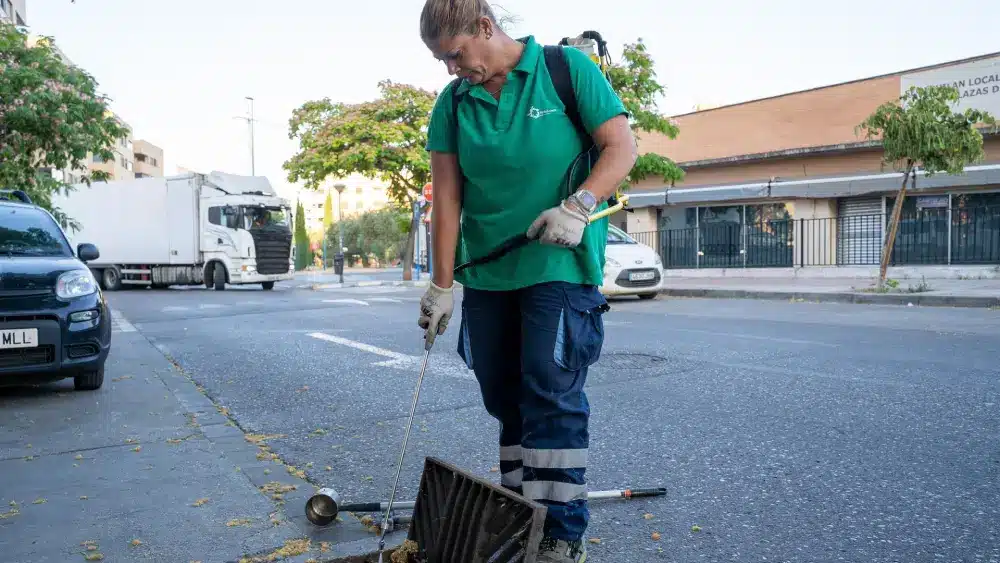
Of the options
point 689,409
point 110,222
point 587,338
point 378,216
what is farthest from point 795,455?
point 378,216

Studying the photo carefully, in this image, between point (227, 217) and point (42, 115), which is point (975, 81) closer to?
point (42, 115)

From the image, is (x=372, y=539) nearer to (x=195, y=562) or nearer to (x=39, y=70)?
(x=195, y=562)

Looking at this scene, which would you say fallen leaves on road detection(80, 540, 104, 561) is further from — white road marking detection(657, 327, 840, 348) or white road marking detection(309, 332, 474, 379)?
white road marking detection(657, 327, 840, 348)

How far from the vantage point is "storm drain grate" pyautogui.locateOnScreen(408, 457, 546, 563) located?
2.24 meters

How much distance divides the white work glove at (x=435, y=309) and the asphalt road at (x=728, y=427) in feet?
3.10

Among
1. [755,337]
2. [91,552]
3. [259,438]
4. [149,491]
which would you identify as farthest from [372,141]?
[91,552]

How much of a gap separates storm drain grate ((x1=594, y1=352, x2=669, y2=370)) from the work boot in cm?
429

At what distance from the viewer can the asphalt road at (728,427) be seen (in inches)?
118

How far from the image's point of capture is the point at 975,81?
20.9 meters

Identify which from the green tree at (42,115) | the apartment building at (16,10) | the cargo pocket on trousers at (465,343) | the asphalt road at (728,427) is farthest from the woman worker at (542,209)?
the apartment building at (16,10)

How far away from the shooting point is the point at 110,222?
28.2 meters

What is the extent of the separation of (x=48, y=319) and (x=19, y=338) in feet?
0.76

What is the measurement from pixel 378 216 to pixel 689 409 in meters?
60.9

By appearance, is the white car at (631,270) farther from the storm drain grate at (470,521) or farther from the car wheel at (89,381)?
the storm drain grate at (470,521)
